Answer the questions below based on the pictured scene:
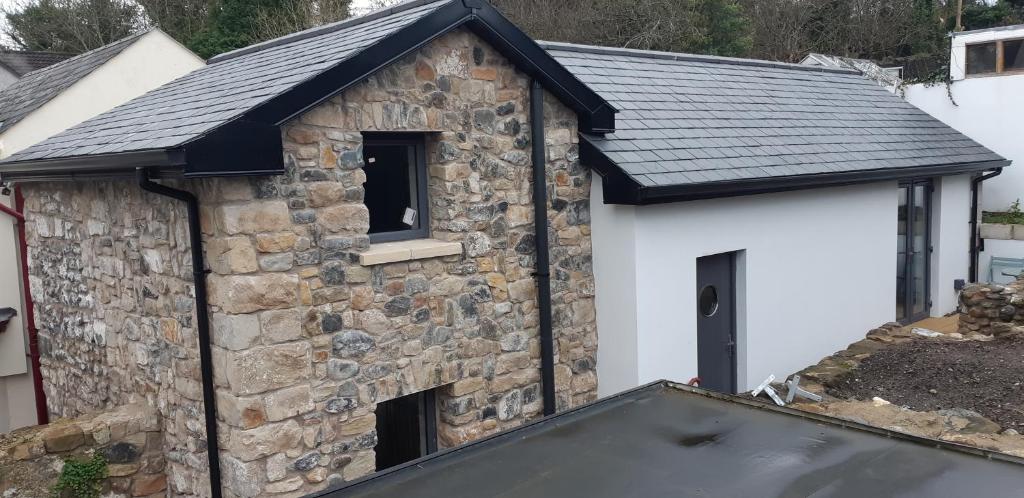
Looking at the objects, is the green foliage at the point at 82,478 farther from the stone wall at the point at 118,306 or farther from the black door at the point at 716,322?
the black door at the point at 716,322

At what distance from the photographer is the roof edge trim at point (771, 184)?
721 centimetres

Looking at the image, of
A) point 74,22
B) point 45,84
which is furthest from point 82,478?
point 74,22

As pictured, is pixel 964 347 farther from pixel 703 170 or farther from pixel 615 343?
pixel 615 343

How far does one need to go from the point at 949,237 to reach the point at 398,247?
32.2 feet

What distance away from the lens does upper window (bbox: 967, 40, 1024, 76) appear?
14.4 meters

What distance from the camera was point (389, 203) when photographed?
657 cm

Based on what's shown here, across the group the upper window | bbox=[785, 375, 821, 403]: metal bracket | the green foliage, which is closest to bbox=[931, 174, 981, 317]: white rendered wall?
the upper window

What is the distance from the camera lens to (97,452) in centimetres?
602

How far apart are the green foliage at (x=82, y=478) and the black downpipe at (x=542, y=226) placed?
3.52 meters

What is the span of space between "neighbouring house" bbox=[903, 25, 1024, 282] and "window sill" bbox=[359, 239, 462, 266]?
11357mm

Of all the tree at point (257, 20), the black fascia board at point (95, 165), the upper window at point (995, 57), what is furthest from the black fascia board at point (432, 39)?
the tree at point (257, 20)

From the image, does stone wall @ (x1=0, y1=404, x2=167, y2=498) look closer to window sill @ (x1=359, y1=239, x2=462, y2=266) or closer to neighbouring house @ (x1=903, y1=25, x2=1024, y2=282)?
window sill @ (x1=359, y1=239, x2=462, y2=266)

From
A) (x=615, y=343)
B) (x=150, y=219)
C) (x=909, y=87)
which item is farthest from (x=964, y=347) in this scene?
(x=150, y=219)

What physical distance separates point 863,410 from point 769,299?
1766 millimetres
